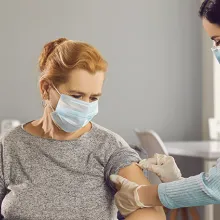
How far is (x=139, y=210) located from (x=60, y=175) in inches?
10.8

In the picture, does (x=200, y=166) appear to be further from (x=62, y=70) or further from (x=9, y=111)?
(x=62, y=70)

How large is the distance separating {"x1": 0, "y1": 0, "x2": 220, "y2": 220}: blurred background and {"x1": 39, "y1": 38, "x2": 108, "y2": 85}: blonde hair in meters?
1.79

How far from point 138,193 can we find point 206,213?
1670mm

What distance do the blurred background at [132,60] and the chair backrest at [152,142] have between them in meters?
0.53

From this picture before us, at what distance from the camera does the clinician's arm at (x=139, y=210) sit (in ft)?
5.54

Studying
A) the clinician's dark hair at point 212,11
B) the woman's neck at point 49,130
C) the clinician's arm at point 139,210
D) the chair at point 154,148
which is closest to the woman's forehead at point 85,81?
the woman's neck at point 49,130

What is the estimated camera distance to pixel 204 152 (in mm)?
3145

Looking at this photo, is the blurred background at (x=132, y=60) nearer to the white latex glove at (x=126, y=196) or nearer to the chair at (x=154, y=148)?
the chair at (x=154, y=148)

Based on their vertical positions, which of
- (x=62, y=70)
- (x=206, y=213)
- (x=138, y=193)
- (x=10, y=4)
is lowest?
(x=206, y=213)

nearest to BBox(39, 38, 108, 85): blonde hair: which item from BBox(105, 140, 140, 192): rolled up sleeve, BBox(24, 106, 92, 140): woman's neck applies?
BBox(24, 106, 92, 140): woman's neck

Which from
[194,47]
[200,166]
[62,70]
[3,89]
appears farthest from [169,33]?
[62,70]

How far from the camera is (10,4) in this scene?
11.7ft

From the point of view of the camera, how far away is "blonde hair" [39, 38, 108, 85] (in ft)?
5.82

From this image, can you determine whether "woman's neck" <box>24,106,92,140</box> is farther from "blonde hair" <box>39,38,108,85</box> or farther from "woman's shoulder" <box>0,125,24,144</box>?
"blonde hair" <box>39,38,108,85</box>
